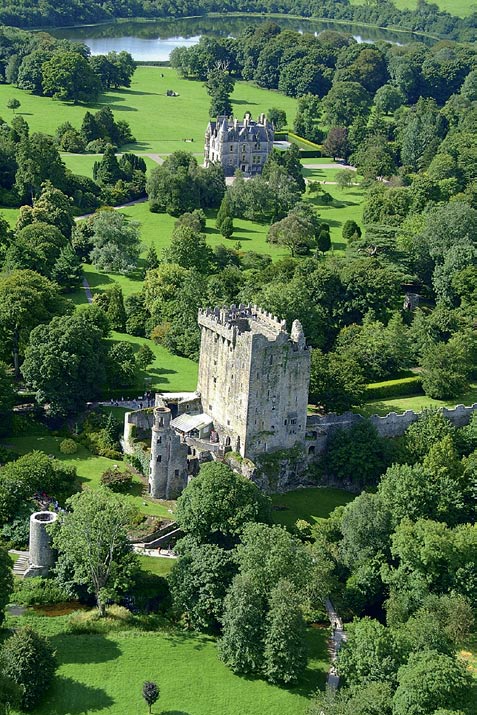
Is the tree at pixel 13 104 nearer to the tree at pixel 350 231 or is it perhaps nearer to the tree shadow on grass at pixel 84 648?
the tree at pixel 350 231

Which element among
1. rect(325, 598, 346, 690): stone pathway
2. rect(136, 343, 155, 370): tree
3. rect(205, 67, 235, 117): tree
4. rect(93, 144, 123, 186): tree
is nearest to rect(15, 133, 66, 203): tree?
rect(93, 144, 123, 186): tree

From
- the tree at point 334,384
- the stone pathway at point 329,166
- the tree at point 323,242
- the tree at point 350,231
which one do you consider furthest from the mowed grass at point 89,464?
the stone pathway at point 329,166

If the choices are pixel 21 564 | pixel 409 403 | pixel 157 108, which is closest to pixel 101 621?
pixel 21 564

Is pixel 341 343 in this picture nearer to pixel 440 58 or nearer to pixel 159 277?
pixel 159 277

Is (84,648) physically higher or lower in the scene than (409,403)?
lower

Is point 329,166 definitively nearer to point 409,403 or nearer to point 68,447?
point 409,403

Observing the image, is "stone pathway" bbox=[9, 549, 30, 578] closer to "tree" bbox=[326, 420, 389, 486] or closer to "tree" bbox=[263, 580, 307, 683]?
"tree" bbox=[263, 580, 307, 683]

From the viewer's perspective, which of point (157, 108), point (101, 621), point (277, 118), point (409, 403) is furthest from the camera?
point (157, 108)
